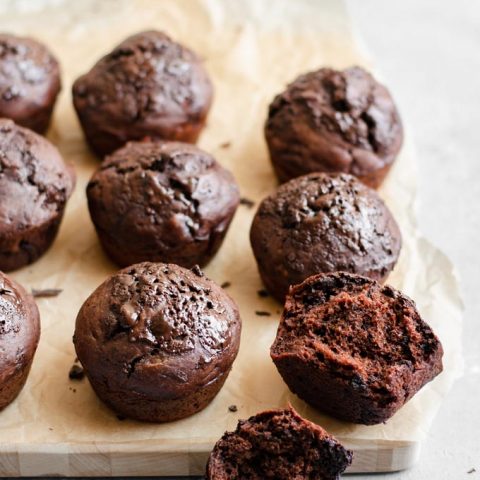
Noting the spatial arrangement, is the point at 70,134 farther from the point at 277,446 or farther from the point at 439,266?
the point at 277,446

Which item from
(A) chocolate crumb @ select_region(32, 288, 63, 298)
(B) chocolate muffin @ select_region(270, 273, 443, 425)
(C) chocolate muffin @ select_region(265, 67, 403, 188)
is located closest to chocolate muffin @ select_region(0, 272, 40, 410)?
(A) chocolate crumb @ select_region(32, 288, 63, 298)

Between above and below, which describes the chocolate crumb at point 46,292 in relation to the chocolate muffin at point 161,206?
below

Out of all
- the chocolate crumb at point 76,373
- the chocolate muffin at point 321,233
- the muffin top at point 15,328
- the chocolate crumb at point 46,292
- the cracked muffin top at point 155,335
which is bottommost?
the chocolate crumb at point 46,292

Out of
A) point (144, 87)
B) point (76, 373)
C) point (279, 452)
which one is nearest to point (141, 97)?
point (144, 87)

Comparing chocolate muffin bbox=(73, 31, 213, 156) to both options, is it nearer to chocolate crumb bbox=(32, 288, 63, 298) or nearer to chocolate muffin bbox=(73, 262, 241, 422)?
chocolate crumb bbox=(32, 288, 63, 298)

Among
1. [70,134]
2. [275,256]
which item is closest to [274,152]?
[275,256]

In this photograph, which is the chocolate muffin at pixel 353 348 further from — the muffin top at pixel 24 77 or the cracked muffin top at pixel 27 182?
the muffin top at pixel 24 77

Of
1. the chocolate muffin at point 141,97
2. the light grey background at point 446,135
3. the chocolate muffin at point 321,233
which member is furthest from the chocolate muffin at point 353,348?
the chocolate muffin at point 141,97
